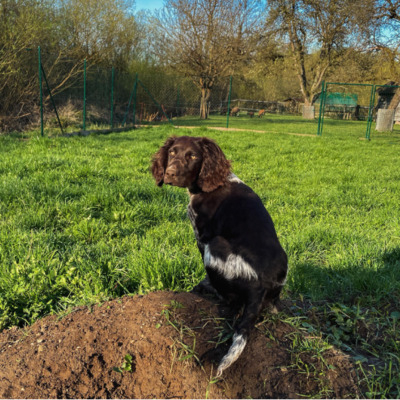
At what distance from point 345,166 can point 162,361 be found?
8518 mm

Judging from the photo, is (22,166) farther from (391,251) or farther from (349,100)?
(349,100)

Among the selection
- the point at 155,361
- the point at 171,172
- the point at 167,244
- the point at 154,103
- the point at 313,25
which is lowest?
the point at 155,361

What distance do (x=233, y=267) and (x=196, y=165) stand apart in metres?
0.84

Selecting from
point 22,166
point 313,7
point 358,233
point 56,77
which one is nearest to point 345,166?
point 358,233

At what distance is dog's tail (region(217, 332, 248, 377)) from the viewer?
192 cm

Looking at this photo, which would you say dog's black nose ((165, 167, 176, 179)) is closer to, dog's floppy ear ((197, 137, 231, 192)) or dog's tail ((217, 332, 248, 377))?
dog's floppy ear ((197, 137, 231, 192))

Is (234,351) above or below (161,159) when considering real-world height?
below

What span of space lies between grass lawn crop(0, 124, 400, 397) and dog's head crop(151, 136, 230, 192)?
0.75 metres

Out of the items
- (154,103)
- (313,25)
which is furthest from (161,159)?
(313,25)

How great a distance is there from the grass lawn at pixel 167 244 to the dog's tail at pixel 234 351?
513 mm

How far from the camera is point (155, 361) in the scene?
2.07m

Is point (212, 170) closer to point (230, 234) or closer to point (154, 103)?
point (230, 234)

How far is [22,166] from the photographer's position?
20.5 ft

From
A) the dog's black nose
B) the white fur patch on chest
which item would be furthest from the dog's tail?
the dog's black nose
